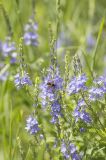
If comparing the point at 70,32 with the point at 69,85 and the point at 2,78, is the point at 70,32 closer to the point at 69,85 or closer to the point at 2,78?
the point at 2,78

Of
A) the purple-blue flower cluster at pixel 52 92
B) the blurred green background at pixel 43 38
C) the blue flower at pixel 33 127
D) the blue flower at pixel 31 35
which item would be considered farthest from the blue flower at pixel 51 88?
the blue flower at pixel 31 35

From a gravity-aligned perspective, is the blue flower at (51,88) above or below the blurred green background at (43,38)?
below

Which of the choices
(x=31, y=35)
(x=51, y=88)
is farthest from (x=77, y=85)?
(x=31, y=35)

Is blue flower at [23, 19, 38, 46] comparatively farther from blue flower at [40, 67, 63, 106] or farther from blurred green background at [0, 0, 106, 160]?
blue flower at [40, 67, 63, 106]

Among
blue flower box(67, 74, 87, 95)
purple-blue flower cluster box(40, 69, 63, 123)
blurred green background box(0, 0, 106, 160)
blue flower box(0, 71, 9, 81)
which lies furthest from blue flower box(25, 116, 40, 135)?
blue flower box(0, 71, 9, 81)

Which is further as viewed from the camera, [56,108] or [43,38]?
[43,38]

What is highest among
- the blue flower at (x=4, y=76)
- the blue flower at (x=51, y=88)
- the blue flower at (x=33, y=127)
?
the blue flower at (x=4, y=76)

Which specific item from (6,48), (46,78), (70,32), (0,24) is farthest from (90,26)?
(46,78)

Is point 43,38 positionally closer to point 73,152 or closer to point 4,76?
point 4,76

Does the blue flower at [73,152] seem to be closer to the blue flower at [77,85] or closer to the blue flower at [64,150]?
the blue flower at [64,150]

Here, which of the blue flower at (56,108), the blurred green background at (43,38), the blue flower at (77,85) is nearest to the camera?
the blue flower at (77,85)

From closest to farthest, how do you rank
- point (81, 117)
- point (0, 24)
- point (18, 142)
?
A: point (81, 117)
point (18, 142)
point (0, 24)
